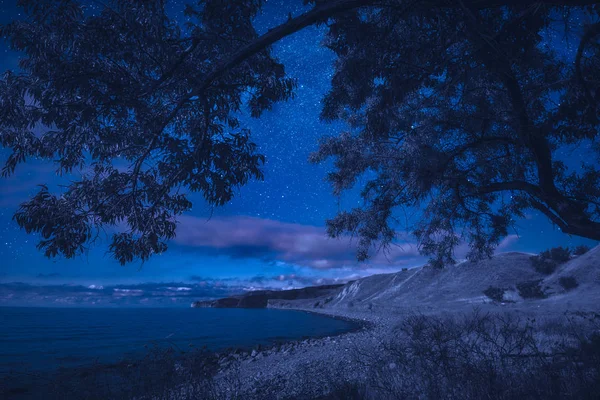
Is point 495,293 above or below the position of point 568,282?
below

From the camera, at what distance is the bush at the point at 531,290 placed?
3603 cm

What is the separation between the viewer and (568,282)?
34.8m

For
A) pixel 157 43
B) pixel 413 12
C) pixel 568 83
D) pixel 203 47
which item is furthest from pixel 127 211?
pixel 568 83

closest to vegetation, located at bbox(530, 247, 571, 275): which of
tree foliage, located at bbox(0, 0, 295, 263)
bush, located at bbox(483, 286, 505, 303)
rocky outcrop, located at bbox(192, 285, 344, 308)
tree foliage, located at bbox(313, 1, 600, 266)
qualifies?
bush, located at bbox(483, 286, 505, 303)

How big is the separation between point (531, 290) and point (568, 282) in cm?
354

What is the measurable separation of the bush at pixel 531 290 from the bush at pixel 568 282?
192 centimetres

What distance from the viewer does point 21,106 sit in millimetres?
6188

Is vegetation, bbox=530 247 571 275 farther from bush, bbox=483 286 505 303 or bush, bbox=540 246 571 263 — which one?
bush, bbox=483 286 505 303

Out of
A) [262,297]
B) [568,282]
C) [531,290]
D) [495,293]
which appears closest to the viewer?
[568,282]

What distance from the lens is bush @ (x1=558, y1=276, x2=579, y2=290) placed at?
1345 inches

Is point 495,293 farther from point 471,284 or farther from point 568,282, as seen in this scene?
point 471,284

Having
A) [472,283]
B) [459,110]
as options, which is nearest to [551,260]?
[472,283]

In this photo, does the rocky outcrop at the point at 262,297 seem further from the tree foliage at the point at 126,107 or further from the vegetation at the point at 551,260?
the tree foliage at the point at 126,107

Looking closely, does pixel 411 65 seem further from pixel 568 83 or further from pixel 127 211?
pixel 127 211
